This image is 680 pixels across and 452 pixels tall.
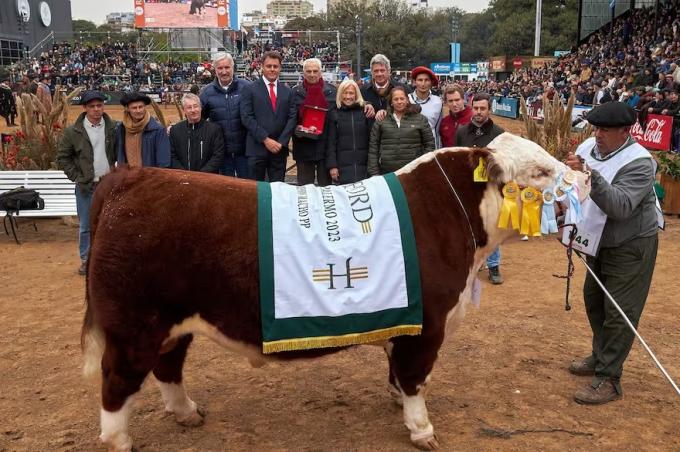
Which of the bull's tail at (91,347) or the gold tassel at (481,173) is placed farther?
the gold tassel at (481,173)

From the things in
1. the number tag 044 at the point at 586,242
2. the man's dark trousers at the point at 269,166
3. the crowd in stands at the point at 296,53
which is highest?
the crowd in stands at the point at 296,53

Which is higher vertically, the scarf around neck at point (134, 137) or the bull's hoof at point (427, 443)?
the scarf around neck at point (134, 137)

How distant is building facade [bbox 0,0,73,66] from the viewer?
44.9 meters

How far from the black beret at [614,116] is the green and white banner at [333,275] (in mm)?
1417

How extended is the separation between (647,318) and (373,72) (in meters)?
3.72

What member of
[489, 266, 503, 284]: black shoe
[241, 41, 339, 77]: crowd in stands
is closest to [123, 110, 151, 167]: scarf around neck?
[489, 266, 503, 284]: black shoe

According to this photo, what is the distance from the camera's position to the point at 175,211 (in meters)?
3.22

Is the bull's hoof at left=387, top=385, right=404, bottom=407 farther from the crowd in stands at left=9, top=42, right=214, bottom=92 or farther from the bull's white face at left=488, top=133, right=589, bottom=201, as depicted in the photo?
the crowd in stands at left=9, top=42, right=214, bottom=92

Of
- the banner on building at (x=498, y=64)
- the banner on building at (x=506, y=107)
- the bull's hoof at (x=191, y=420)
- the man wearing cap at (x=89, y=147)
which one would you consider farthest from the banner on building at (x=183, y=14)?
the bull's hoof at (x=191, y=420)

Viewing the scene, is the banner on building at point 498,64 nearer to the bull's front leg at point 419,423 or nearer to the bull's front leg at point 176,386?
the bull's front leg at point 419,423

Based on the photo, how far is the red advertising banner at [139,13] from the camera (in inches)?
1715

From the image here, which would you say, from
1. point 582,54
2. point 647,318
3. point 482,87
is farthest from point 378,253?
point 482,87

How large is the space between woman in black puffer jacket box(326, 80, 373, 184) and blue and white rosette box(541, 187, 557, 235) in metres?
3.35

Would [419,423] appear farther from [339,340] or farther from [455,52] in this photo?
[455,52]
